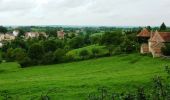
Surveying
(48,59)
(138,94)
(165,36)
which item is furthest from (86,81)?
(48,59)

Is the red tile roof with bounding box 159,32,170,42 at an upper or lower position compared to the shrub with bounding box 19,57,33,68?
upper

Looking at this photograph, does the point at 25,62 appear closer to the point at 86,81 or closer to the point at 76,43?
the point at 86,81

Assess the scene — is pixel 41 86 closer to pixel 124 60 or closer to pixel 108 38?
pixel 124 60

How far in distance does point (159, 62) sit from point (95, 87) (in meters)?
21.1

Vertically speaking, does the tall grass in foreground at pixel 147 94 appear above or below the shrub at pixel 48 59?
above

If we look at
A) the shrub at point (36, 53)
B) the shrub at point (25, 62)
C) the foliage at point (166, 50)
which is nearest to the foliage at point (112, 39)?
the shrub at point (36, 53)

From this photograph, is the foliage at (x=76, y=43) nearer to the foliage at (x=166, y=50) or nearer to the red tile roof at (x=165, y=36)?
the red tile roof at (x=165, y=36)

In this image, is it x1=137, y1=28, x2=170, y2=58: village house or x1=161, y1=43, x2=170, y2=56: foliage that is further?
x1=137, y1=28, x2=170, y2=58: village house

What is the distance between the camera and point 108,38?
322 ft

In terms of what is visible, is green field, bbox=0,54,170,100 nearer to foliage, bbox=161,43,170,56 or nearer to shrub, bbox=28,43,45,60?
foliage, bbox=161,43,170,56

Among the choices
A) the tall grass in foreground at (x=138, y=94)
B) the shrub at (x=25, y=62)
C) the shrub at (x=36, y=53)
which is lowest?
the shrub at (x=25, y=62)

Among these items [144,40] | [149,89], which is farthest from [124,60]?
[149,89]

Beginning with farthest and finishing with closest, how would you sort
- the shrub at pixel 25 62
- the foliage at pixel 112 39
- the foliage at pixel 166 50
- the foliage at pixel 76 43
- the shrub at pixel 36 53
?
the foliage at pixel 76 43
the foliage at pixel 112 39
the shrub at pixel 36 53
the shrub at pixel 25 62
the foliage at pixel 166 50

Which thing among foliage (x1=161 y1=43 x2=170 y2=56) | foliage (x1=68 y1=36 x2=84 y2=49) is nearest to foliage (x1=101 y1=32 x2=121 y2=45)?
foliage (x1=161 y1=43 x2=170 y2=56)
